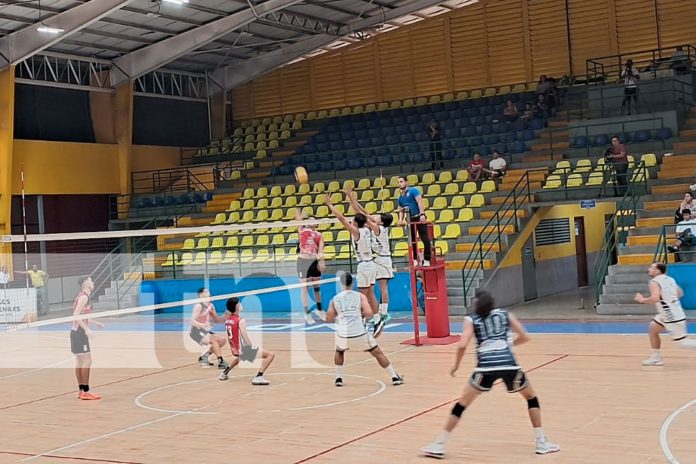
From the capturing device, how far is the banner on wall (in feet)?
89.2

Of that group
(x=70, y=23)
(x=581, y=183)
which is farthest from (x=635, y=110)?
(x=70, y=23)

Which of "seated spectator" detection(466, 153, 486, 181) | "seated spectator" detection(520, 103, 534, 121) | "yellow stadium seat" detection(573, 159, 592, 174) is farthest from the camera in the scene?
"seated spectator" detection(520, 103, 534, 121)

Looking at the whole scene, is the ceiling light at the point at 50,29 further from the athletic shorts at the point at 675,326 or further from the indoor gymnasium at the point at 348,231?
the athletic shorts at the point at 675,326

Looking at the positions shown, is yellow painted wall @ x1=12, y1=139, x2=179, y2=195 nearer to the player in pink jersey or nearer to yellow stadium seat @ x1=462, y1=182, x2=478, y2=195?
yellow stadium seat @ x1=462, y1=182, x2=478, y2=195

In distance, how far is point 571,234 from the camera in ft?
102

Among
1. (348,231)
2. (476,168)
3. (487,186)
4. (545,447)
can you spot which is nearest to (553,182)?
(487,186)

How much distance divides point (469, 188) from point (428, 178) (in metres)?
2.06

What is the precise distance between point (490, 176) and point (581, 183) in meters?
3.19

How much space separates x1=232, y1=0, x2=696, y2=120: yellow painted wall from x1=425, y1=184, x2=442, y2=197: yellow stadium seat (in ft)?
28.1

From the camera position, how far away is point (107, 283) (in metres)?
32.1

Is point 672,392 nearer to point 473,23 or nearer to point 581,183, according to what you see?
point 581,183

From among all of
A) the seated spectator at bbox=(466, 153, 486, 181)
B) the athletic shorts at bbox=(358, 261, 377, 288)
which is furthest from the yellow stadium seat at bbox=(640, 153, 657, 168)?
the athletic shorts at bbox=(358, 261, 377, 288)

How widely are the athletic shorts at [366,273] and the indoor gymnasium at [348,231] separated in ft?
0.17

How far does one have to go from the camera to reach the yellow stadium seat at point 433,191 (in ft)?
93.2
